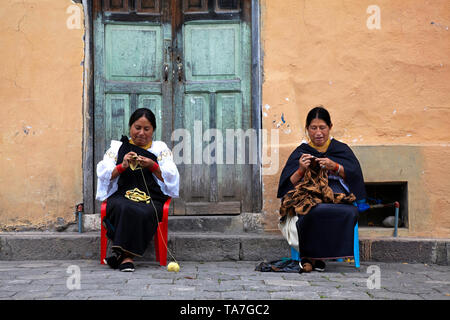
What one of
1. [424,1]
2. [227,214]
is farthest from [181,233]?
[424,1]

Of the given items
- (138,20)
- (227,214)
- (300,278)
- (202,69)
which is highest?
(138,20)

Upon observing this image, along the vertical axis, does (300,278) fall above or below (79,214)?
below

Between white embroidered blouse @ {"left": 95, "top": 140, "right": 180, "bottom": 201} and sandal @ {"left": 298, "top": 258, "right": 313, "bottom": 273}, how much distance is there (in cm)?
122

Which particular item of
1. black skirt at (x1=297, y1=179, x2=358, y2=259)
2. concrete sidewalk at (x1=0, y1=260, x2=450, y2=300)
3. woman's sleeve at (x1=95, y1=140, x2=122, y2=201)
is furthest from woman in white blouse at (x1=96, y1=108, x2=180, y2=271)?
black skirt at (x1=297, y1=179, x2=358, y2=259)

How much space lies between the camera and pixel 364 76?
5.14 metres

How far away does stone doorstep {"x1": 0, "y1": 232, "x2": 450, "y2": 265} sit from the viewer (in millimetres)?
4766

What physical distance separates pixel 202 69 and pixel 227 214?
1.50m

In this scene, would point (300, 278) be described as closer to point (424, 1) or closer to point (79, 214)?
point (79, 214)

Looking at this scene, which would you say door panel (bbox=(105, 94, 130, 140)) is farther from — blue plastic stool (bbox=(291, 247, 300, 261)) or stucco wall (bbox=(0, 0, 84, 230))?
blue plastic stool (bbox=(291, 247, 300, 261))

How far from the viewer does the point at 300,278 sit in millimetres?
3938

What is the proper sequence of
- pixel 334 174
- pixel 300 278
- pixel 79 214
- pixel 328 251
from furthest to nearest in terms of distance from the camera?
1. pixel 79 214
2. pixel 334 174
3. pixel 328 251
4. pixel 300 278

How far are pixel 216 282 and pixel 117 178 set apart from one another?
136 centimetres

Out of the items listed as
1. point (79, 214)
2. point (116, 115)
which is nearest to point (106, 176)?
point (79, 214)

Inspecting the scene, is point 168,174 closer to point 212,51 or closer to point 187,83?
point 187,83
